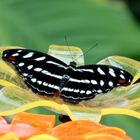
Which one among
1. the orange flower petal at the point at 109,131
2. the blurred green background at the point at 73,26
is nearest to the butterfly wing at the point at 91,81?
the orange flower petal at the point at 109,131

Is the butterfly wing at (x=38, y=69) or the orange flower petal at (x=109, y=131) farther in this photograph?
the butterfly wing at (x=38, y=69)

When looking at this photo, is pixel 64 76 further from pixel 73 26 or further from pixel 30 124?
pixel 73 26

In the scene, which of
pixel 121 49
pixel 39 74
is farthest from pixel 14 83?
pixel 121 49

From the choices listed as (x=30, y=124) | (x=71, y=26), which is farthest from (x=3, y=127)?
(x=71, y=26)

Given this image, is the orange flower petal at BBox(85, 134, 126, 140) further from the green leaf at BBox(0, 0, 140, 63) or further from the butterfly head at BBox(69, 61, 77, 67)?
the green leaf at BBox(0, 0, 140, 63)

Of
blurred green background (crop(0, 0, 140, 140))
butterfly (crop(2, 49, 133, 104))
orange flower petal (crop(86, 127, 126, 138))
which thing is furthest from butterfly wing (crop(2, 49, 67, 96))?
blurred green background (crop(0, 0, 140, 140))

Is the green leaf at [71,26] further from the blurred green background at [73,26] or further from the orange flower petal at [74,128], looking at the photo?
the orange flower petal at [74,128]
